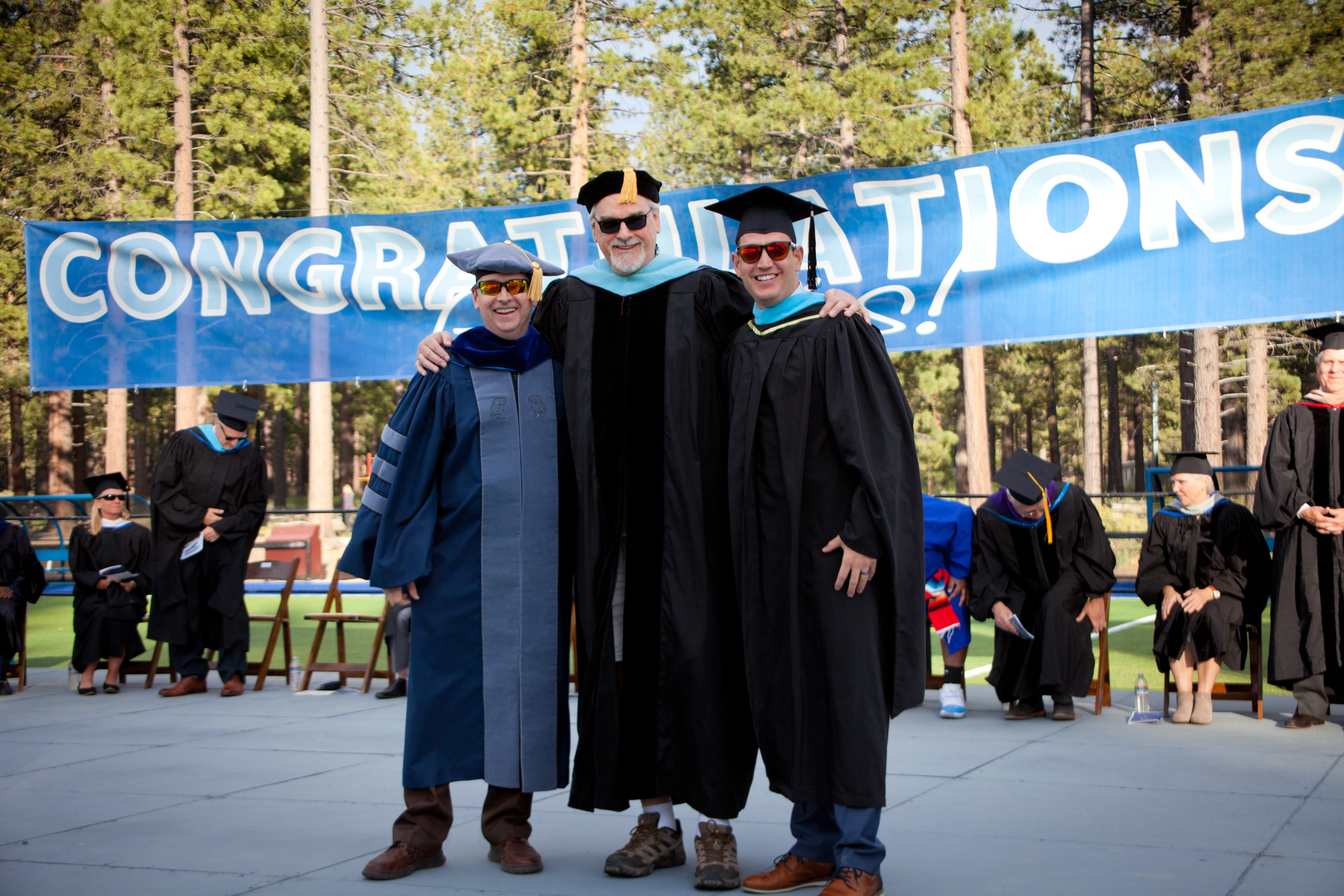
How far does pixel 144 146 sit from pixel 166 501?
16.4 meters

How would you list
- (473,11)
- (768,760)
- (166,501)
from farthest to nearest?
(473,11)
(166,501)
(768,760)

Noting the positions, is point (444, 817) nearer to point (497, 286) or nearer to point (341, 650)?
point (497, 286)

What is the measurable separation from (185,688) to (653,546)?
5.42 meters

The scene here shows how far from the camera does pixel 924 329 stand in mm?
8172

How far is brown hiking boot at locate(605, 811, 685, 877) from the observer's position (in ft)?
11.7

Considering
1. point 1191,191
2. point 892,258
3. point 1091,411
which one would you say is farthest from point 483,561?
point 1091,411

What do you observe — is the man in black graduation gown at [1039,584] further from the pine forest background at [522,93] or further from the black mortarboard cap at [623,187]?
the pine forest background at [522,93]

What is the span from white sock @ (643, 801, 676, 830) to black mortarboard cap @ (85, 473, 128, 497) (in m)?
6.15

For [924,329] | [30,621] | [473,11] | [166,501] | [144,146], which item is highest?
[473,11]

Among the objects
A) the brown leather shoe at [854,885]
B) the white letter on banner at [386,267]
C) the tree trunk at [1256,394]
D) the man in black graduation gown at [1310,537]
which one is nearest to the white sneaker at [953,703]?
the man in black graduation gown at [1310,537]

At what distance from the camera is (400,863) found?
3598 millimetres

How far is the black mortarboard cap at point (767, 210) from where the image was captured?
146 inches

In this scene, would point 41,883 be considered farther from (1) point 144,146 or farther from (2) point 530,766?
(1) point 144,146

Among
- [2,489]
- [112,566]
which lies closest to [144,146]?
[112,566]
